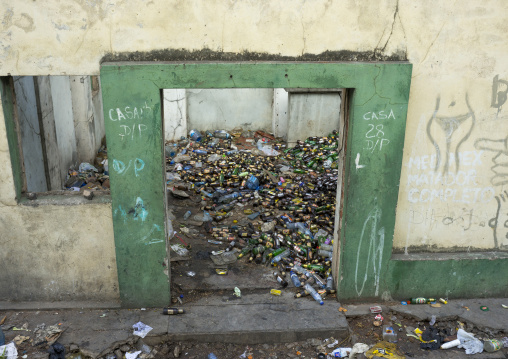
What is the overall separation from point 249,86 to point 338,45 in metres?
1.10

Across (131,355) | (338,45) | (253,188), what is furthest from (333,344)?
(253,188)

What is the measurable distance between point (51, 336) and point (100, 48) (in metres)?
3.36

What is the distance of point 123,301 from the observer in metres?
5.96

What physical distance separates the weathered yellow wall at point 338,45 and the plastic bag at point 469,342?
1629mm

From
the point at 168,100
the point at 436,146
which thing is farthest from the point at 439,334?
the point at 168,100

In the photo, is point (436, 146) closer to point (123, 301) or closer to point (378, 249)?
point (378, 249)

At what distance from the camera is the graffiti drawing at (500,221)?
598 cm

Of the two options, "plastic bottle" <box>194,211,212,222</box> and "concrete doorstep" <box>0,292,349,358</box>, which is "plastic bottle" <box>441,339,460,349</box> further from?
"plastic bottle" <box>194,211,212,222</box>

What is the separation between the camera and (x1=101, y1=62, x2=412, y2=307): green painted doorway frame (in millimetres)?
5168

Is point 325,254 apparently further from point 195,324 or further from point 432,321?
point 195,324

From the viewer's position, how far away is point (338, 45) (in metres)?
5.25

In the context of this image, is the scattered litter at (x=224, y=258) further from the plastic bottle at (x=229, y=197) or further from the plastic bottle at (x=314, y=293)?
the plastic bottle at (x=229, y=197)

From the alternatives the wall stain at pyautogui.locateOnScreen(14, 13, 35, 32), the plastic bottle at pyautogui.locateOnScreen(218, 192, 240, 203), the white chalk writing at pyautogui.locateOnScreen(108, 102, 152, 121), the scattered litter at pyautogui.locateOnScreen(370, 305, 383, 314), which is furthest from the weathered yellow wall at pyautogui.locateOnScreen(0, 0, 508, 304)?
the plastic bottle at pyautogui.locateOnScreen(218, 192, 240, 203)

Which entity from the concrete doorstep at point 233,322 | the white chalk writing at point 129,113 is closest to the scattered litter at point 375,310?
the concrete doorstep at point 233,322
